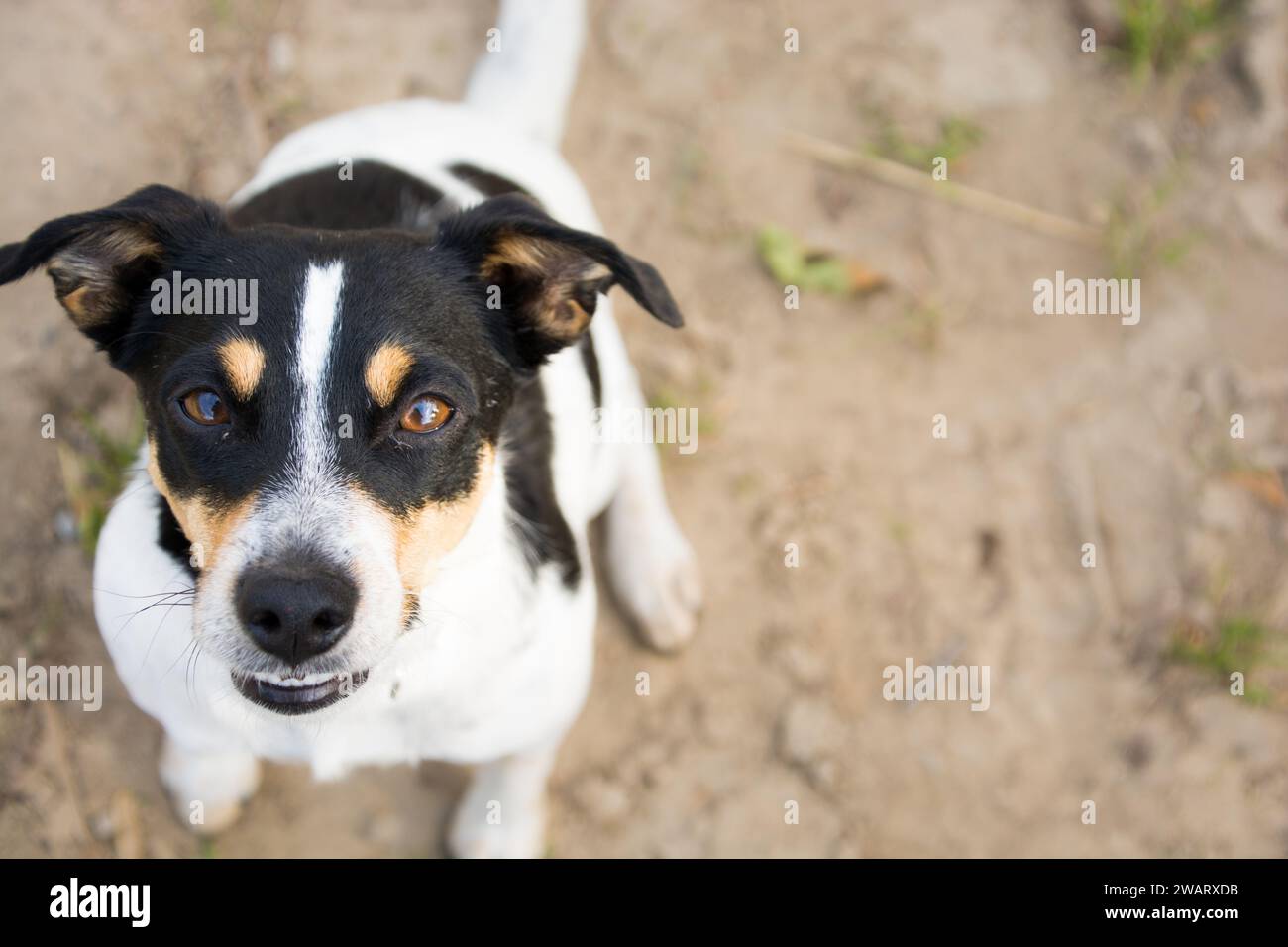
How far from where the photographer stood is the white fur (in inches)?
99.0

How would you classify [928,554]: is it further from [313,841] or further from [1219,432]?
[313,841]

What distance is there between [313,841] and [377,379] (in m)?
2.42

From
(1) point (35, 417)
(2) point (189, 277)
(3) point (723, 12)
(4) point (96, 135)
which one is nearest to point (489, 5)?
(3) point (723, 12)

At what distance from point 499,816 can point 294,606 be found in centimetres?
206

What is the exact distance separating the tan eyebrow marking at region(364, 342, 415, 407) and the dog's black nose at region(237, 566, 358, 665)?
0.44 meters

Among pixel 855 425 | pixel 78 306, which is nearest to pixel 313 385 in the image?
pixel 78 306

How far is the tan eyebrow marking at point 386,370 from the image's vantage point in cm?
254

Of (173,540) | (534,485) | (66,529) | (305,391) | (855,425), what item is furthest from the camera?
(855,425)

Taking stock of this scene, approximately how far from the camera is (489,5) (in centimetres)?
536

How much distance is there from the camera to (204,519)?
2.54m

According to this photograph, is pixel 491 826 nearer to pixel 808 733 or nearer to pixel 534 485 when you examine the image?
pixel 808 733

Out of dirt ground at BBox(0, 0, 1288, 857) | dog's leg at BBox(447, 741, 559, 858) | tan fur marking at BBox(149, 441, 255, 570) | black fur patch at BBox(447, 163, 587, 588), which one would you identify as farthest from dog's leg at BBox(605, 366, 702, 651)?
tan fur marking at BBox(149, 441, 255, 570)

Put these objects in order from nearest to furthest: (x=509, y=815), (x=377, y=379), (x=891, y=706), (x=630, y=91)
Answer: (x=377, y=379), (x=509, y=815), (x=891, y=706), (x=630, y=91)

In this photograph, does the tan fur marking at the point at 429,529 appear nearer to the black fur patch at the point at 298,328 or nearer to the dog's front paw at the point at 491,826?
the black fur patch at the point at 298,328
